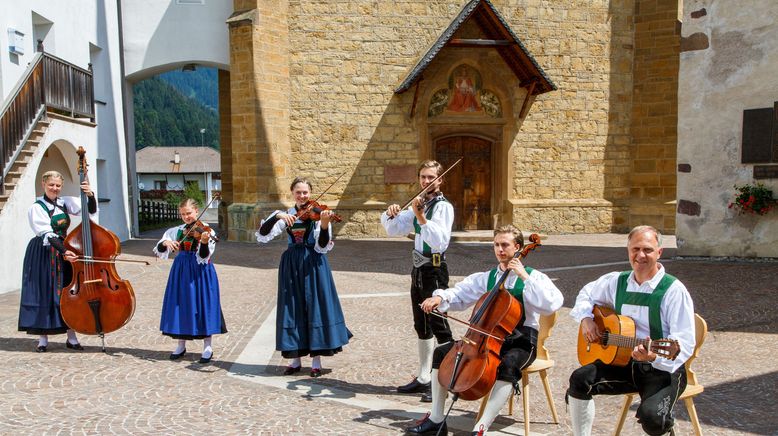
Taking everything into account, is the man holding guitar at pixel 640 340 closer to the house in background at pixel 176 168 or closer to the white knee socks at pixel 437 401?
the white knee socks at pixel 437 401

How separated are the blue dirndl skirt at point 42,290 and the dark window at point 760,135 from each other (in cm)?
1071

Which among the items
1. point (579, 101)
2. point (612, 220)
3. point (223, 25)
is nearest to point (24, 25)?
point (223, 25)

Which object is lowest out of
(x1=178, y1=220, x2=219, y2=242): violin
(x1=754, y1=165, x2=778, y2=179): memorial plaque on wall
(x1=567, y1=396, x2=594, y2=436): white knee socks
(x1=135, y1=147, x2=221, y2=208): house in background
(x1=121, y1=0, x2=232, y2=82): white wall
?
(x1=567, y1=396, x2=594, y2=436): white knee socks

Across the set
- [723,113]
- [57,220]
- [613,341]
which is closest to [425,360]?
[613,341]

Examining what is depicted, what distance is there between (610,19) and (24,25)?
13.5m

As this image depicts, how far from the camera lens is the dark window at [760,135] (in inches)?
452

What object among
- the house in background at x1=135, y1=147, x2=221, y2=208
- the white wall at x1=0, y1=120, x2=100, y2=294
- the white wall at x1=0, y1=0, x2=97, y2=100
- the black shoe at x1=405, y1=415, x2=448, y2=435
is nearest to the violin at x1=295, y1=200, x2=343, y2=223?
the black shoe at x1=405, y1=415, x2=448, y2=435

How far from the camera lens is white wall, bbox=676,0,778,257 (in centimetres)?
1156

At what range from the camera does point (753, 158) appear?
11.7 m

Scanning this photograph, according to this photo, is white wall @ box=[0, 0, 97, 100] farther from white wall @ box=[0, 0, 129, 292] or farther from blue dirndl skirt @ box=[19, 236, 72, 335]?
blue dirndl skirt @ box=[19, 236, 72, 335]

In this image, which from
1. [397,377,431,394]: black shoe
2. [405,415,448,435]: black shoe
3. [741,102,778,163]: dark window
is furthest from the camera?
[741,102,778,163]: dark window

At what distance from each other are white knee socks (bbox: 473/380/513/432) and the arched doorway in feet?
46.2

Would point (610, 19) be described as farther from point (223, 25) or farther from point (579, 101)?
point (223, 25)

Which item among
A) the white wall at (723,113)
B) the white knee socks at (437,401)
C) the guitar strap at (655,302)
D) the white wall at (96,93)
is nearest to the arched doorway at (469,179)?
the white wall at (723,113)
